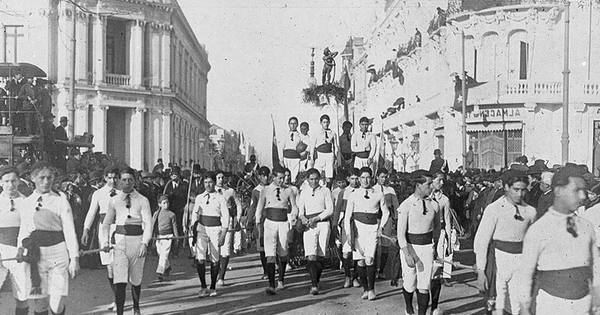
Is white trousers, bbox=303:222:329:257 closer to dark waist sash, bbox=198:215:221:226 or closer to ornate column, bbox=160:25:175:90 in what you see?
dark waist sash, bbox=198:215:221:226

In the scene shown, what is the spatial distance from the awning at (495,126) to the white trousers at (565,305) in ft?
91.0

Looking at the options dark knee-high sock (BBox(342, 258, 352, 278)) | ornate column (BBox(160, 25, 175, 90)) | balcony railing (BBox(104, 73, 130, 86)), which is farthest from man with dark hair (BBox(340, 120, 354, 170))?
ornate column (BBox(160, 25, 175, 90))

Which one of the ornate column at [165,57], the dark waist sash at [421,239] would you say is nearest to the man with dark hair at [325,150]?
the dark waist sash at [421,239]

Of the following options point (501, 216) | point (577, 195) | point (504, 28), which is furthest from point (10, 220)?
point (504, 28)

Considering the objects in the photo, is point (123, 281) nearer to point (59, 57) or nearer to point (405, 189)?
point (405, 189)

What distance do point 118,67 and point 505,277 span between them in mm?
42699

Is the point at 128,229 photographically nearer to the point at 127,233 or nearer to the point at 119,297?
the point at 127,233

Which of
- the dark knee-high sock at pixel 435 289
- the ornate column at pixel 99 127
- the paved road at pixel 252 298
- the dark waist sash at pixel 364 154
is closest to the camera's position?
the dark knee-high sock at pixel 435 289

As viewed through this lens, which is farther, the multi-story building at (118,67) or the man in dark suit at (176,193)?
the multi-story building at (118,67)

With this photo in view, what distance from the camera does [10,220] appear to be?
25.3 feet

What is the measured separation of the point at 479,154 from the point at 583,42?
24.6 ft

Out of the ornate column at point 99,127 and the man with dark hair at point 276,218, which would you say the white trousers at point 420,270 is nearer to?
the man with dark hair at point 276,218

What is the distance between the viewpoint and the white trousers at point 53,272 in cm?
721

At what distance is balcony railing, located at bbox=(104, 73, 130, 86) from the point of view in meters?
43.8
